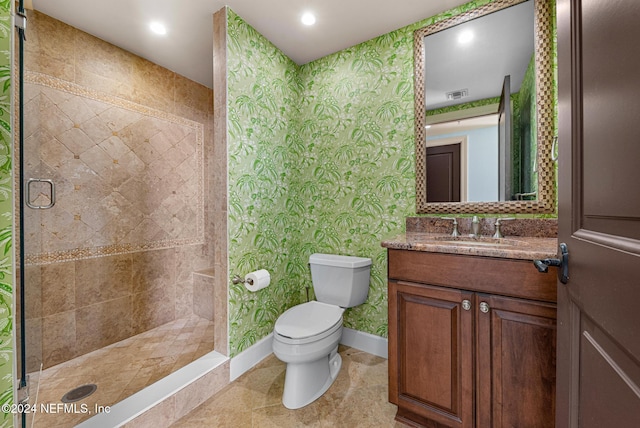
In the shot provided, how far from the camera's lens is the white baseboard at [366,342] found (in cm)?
195

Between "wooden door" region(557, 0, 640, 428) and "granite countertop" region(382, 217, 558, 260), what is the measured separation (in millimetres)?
289

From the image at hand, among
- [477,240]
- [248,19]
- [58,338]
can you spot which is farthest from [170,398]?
[248,19]

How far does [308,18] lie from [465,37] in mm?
1013

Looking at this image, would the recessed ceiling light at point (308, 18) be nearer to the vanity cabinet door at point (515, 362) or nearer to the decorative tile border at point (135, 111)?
the decorative tile border at point (135, 111)

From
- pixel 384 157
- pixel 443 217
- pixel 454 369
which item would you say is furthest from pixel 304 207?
pixel 454 369

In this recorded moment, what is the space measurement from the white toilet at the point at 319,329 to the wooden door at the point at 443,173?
0.67 metres

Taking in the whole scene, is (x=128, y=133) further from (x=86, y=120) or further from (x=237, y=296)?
(x=237, y=296)

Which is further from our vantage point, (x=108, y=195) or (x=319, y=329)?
(x=108, y=195)

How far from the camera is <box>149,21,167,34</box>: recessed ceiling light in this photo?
1.81 metres

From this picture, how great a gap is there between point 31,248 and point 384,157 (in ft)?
7.79

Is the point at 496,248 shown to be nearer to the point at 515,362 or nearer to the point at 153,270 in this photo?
the point at 515,362

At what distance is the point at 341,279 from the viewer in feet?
6.11

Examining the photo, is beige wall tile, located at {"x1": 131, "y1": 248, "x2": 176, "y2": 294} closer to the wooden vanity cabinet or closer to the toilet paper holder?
the toilet paper holder

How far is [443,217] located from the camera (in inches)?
67.5
